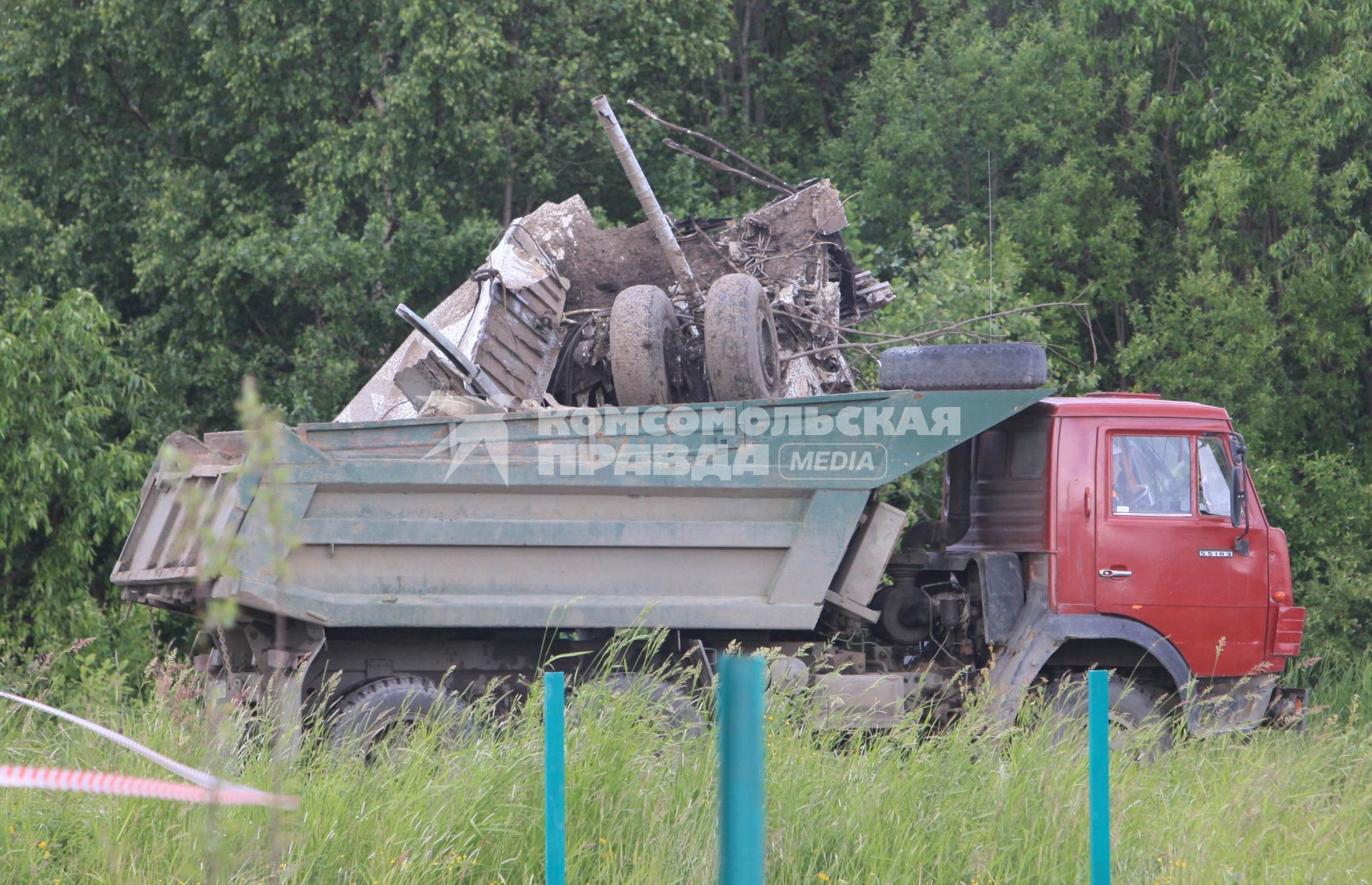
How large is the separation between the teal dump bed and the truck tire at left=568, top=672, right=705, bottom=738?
30 centimetres

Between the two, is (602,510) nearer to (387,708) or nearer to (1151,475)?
(387,708)

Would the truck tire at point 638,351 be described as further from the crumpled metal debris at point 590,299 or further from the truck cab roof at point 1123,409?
the truck cab roof at point 1123,409

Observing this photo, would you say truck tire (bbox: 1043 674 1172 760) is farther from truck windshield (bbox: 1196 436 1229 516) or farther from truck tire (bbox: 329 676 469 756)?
truck tire (bbox: 329 676 469 756)

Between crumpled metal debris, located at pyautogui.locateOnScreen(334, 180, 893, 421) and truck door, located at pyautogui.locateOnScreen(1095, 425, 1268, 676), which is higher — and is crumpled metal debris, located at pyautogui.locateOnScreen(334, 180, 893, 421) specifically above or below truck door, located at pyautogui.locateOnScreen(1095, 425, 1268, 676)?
above

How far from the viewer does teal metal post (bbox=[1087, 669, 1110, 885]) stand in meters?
3.74

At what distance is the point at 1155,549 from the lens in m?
6.37

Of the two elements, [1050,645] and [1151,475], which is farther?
[1151,475]

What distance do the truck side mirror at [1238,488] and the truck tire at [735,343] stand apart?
7.74 ft

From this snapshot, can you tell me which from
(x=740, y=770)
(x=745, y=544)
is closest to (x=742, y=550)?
(x=745, y=544)

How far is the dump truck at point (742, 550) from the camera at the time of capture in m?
5.97

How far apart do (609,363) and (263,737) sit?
3.10m

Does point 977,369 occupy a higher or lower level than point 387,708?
higher

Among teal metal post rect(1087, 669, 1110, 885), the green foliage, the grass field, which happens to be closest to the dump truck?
the grass field

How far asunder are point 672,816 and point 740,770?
2.97 m
